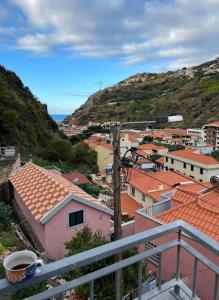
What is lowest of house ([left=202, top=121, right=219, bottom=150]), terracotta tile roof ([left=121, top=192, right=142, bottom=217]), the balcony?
terracotta tile roof ([left=121, top=192, right=142, bottom=217])

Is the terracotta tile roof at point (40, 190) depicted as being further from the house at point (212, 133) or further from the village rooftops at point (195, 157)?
the house at point (212, 133)

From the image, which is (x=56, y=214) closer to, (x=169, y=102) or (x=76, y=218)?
(x=76, y=218)

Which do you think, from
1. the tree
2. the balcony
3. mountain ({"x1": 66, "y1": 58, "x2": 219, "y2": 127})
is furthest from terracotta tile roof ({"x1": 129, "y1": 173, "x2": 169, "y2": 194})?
mountain ({"x1": 66, "y1": 58, "x2": 219, "y2": 127})

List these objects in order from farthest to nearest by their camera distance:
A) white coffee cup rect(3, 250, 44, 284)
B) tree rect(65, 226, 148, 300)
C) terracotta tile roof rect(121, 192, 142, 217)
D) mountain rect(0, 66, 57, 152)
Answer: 1. mountain rect(0, 66, 57, 152)
2. terracotta tile roof rect(121, 192, 142, 217)
3. tree rect(65, 226, 148, 300)
4. white coffee cup rect(3, 250, 44, 284)

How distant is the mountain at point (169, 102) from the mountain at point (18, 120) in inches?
1795

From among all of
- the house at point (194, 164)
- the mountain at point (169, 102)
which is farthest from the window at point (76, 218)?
the mountain at point (169, 102)

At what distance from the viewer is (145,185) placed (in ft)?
71.2

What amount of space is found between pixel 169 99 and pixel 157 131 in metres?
31.5

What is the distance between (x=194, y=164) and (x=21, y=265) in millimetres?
36912

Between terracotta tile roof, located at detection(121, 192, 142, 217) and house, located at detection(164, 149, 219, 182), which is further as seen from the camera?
house, located at detection(164, 149, 219, 182)

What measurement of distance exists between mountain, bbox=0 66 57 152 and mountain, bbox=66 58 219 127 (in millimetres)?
45585

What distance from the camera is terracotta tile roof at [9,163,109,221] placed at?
9719mm

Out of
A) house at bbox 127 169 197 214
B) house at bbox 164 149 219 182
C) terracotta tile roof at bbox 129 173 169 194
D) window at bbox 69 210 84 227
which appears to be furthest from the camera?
house at bbox 164 149 219 182

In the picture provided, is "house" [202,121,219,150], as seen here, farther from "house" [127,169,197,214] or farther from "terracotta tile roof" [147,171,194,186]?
"house" [127,169,197,214]
